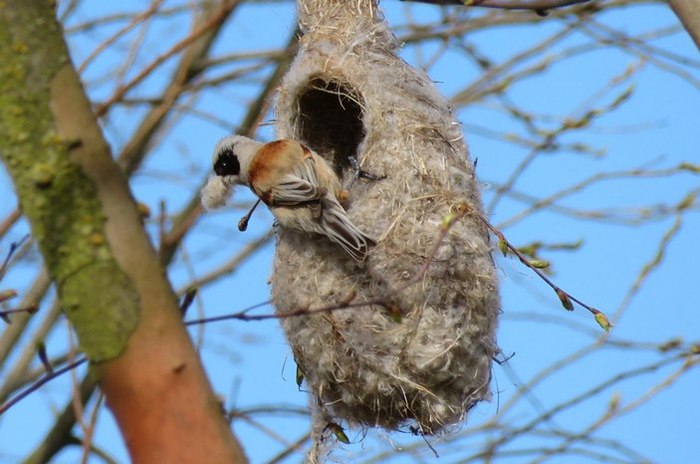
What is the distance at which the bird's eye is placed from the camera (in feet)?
11.5

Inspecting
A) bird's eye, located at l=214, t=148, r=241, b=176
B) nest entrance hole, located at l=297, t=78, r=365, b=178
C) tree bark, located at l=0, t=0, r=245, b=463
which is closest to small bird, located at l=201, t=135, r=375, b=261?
bird's eye, located at l=214, t=148, r=241, b=176

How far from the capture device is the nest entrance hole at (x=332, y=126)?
373 centimetres

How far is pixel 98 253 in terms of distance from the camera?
5.14 ft

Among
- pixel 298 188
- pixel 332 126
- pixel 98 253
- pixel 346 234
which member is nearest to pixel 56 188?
pixel 98 253

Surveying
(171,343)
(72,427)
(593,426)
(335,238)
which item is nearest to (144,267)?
(171,343)

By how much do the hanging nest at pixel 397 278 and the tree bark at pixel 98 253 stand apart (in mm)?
1165

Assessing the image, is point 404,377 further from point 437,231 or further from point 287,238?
point 287,238

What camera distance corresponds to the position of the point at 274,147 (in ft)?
10.6

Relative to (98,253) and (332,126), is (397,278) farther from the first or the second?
(98,253)

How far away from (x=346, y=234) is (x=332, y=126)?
1092mm

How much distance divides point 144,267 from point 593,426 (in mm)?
3117

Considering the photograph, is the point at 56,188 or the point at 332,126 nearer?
the point at 56,188

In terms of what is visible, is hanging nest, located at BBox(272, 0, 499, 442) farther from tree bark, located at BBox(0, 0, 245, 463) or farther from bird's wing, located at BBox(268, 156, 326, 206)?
tree bark, located at BBox(0, 0, 245, 463)

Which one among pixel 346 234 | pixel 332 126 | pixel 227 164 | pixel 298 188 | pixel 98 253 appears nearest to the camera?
pixel 98 253
